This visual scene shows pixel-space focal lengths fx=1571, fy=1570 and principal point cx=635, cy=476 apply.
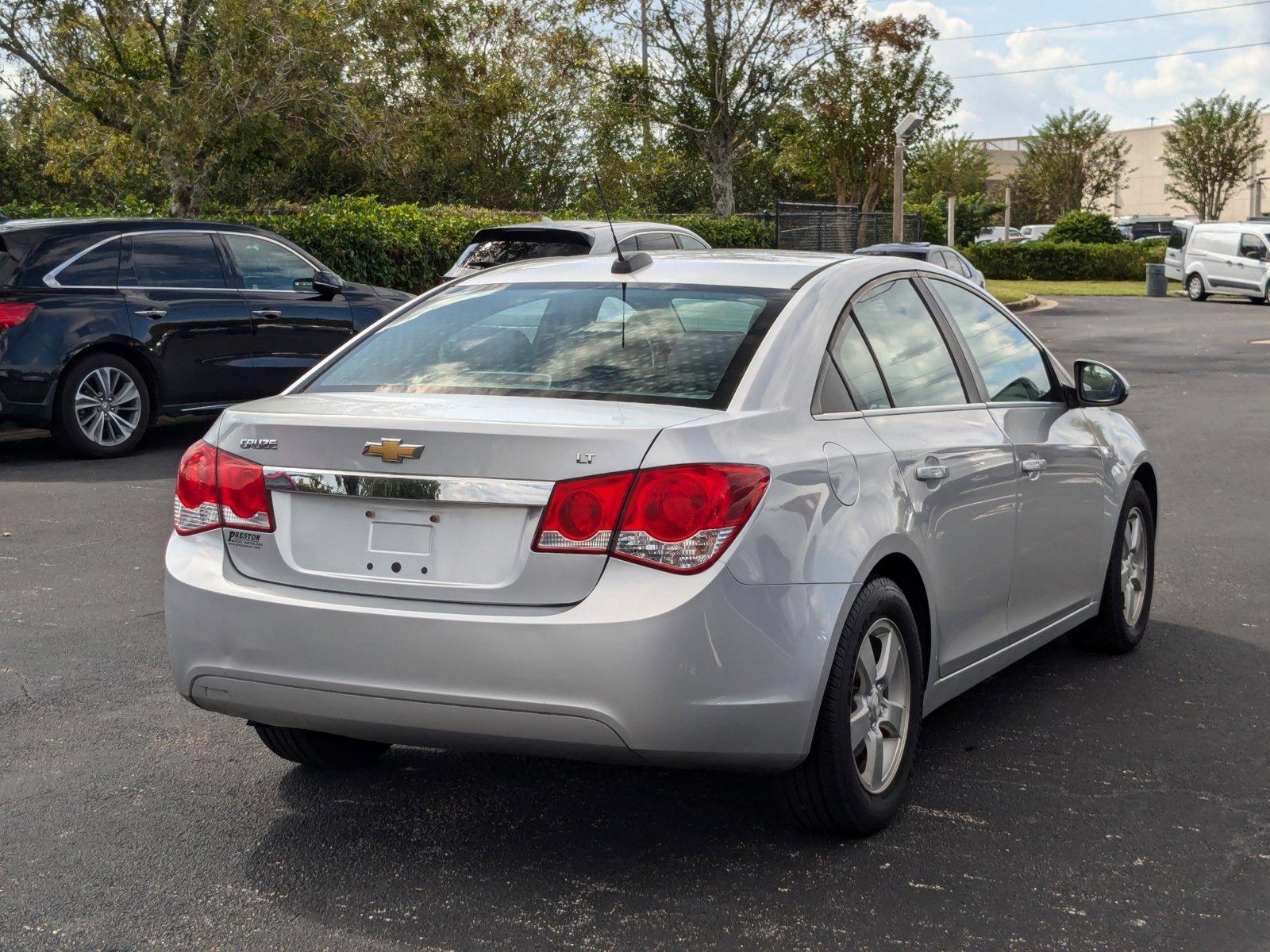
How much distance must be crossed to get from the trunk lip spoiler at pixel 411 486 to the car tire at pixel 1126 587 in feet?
10.1

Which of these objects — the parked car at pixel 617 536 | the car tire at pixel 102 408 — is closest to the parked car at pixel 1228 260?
the car tire at pixel 102 408

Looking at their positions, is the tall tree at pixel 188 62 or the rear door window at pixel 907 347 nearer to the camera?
the rear door window at pixel 907 347

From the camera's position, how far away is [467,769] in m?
4.78

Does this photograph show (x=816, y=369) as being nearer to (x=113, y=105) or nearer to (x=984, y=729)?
(x=984, y=729)

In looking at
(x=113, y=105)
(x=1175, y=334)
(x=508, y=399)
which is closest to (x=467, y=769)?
(x=508, y=399)

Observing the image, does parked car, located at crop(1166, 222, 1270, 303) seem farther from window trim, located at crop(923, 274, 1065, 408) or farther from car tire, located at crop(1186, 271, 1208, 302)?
window trim, located at crop(923, 274, 1065, 408)

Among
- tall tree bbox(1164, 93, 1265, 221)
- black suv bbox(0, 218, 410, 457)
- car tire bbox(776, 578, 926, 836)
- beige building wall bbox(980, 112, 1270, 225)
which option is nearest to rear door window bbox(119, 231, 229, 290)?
black suv bbox(0, 218, 410, 457)

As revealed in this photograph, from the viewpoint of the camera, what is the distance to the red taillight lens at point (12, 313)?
442 inches

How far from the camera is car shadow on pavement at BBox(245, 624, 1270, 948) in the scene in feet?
11.9

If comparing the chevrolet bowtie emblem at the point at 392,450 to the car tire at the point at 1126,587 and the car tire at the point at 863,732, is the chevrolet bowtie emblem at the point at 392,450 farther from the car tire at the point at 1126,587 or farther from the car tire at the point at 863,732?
the car tire at the point at 1126,587

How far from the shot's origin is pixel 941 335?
5.09m

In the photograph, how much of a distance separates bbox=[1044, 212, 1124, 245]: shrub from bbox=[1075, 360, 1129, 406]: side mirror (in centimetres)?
4740

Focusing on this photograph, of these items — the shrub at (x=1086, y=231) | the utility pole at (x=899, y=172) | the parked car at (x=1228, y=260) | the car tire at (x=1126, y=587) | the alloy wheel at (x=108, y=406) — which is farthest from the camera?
the shrub at (x=1086, y=231)

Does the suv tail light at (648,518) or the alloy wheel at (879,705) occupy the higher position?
the suv tail light at (648,518)
